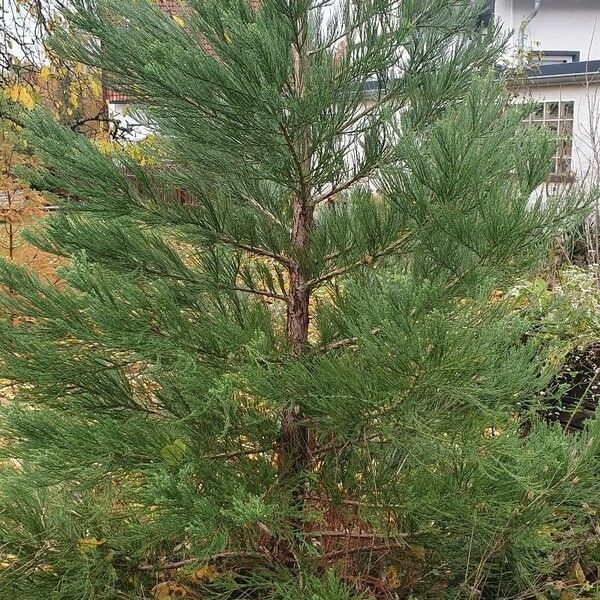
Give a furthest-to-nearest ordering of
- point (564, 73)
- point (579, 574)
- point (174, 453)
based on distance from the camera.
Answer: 1. point (564, 73)
2. point (579, 574)
3. point (174, 453)

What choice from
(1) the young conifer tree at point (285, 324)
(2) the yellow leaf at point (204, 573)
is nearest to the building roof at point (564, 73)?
(1) the young conifer tree at point (285, 324)

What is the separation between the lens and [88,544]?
169 cm

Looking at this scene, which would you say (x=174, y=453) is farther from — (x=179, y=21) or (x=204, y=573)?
(x=179, y=21)

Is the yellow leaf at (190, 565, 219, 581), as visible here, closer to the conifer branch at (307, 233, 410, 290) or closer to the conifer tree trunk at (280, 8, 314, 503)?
the conifer tree trunk at (280, 8, 314, 503)

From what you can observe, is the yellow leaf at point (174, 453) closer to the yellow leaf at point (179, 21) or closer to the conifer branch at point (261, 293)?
the conifer branch at point (261, 293)

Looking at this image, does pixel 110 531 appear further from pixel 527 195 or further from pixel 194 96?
pixel 527 195

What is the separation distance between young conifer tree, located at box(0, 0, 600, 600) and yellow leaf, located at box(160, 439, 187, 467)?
0.01 m

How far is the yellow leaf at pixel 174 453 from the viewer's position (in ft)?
4.87

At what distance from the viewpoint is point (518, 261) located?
1483 millimetres

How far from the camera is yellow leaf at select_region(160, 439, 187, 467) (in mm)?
1485

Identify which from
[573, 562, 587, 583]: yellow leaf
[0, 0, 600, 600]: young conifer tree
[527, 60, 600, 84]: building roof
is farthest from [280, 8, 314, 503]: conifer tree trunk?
[527, 60, 600, 84]: building roof

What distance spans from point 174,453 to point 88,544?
0.45 metres

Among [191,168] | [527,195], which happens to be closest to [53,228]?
[191,168]

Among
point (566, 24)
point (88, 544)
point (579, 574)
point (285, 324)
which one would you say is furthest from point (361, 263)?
point (566, 24)
